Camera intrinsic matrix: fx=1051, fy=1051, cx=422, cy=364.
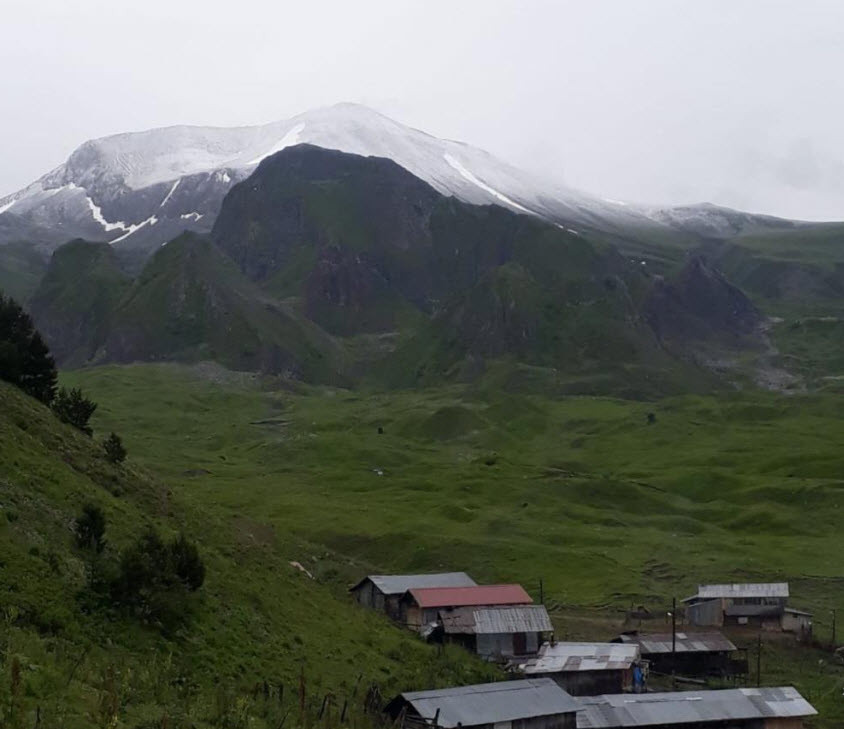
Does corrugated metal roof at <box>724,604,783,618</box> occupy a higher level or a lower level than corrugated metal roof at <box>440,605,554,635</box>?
lower

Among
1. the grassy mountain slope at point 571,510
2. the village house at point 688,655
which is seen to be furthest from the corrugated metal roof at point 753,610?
the village house at point 688,655

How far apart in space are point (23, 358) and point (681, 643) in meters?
45.8

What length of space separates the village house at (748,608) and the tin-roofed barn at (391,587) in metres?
22.6

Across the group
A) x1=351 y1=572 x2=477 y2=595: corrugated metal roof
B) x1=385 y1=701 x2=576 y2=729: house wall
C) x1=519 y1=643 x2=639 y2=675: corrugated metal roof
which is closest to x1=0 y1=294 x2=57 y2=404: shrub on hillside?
x1=385 y1=701 x2=576 y2=729: house wall

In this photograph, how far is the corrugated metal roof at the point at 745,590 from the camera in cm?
8581

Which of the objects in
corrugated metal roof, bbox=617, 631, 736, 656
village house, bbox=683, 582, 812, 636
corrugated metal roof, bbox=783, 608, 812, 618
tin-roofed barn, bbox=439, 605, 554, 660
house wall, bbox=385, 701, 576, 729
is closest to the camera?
house wall, bbox=385, 701, 576, 729

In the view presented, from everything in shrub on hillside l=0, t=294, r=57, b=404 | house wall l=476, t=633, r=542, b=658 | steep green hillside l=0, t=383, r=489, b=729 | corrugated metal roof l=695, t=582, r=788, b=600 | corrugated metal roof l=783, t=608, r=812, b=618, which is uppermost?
shrub on hillside l=0, t=294, r=57, b=404

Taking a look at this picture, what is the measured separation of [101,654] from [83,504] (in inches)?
431

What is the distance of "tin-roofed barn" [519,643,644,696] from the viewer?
2403 inches

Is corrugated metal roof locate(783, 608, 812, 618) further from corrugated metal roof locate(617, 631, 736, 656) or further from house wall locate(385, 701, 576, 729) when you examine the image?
house wall locate(385, 701, 576, 729)

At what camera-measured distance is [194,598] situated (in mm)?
40250

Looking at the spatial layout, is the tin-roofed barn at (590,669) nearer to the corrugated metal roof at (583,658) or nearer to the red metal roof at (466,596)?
the corrugated metal roof at (583,658)

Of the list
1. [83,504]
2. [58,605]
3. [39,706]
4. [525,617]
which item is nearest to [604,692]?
[525,617]

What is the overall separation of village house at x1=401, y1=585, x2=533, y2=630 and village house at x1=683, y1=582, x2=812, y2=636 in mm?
23790
